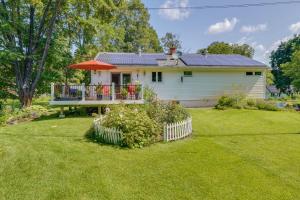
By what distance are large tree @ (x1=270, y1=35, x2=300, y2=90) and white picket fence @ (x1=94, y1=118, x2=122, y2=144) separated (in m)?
53.0

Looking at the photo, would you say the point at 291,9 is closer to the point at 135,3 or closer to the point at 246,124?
the point at 246,124

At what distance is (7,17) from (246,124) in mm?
16655

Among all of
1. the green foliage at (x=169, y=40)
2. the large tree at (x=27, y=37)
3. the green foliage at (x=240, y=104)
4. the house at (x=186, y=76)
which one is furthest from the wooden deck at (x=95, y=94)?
the green foliage at (x=169, y=40)

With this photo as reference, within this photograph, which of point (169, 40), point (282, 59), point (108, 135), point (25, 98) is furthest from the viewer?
point (282, 59)

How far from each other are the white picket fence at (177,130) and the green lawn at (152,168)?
33 cm

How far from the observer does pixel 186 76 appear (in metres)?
18.4

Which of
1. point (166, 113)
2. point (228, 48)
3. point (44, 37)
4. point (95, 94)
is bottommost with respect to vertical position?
point (166, 113)

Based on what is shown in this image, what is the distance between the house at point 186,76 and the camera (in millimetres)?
17516

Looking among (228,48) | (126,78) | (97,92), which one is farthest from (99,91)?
(228,48)

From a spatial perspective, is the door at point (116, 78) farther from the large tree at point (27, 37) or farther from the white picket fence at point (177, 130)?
the white picket fence at point (177, 130)

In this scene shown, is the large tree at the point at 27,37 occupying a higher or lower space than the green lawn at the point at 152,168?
higher

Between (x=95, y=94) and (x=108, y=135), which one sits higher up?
(x=95, y=94)

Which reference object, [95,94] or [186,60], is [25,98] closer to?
[95,94]

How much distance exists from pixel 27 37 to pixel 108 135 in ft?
43.7
